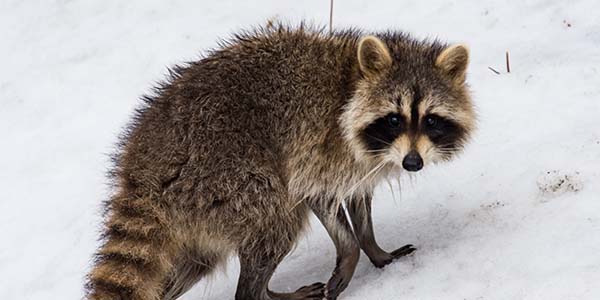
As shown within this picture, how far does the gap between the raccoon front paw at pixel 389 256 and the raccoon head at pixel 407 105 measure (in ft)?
2.11

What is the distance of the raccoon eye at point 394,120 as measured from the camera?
209 inches

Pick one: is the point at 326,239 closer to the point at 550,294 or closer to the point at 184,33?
the point at 550,294

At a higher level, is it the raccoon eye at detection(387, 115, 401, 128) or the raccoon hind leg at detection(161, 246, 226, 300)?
the raccoon eye at detection(387, 115, 401, 128)

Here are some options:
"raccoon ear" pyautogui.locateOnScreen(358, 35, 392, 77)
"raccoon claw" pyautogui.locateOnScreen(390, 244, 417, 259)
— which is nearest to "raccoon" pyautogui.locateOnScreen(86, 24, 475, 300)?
"raccoon ear" pyautogui.locateOnScreen(358, 35, 392, 77)

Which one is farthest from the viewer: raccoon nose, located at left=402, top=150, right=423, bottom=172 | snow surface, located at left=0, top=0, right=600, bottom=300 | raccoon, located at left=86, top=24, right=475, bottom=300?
snow surface, located at left=0, top=0, right=600, bottom=300

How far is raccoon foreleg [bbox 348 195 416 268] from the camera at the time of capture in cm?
583

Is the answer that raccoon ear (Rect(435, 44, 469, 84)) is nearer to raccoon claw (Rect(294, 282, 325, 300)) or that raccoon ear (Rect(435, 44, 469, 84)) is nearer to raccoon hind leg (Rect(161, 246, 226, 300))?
raccoon claw (Rect(294, 282, 325, 300))

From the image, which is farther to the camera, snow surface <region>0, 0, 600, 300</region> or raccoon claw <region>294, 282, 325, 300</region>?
raccoon claw <region>294, 282, 325, 300</region>

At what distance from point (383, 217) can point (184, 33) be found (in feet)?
9.17

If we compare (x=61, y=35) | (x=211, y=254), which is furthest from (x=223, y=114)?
(x=61, y=35)

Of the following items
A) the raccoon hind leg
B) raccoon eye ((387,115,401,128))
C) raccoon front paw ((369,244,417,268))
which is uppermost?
raccoon eye ((387,115,401,128))

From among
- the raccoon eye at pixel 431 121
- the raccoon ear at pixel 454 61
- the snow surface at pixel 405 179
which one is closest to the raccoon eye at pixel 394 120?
the raccoon eye at pixel 431 121

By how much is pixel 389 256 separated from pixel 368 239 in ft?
0.51

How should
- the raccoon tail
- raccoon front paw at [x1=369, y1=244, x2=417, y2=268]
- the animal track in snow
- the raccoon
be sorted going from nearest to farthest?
1. the raccoon tail
2. the raccoon
3. the animal track in snow
4. raccoon front paw at [x1=369, y1=244, x2=417, y2=268]
